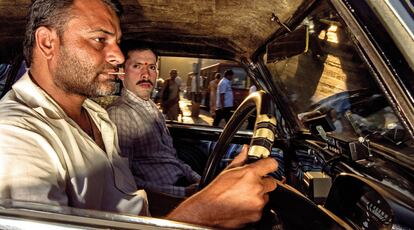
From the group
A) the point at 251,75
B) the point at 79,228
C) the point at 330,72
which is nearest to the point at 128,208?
the point at 79,228

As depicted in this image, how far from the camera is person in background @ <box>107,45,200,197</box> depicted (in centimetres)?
291

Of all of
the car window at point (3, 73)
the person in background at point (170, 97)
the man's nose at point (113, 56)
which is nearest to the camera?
the man's nose at point (113, 56)

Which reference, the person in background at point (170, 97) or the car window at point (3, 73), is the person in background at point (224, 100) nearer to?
the person in background at point (170, 97)

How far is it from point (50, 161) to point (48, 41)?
558 mm

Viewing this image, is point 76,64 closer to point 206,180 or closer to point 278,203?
point 206,180

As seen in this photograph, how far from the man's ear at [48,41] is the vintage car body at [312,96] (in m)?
0.71

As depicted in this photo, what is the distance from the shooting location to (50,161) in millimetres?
1253

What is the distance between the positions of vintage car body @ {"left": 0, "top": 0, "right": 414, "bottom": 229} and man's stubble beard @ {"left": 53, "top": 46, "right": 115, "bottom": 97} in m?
0.60

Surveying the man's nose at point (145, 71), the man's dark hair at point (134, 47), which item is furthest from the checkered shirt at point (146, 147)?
the man's dark hair at point (134, 47)

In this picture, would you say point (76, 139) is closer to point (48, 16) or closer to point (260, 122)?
point (48, 16)

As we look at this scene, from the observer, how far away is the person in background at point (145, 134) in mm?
2910

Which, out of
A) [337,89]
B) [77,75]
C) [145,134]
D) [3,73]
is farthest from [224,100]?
[77,75]

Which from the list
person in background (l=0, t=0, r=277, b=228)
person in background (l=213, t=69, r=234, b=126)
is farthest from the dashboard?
person in background (l=213, t=69, r=234, b=126)

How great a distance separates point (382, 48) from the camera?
3.59 feet
